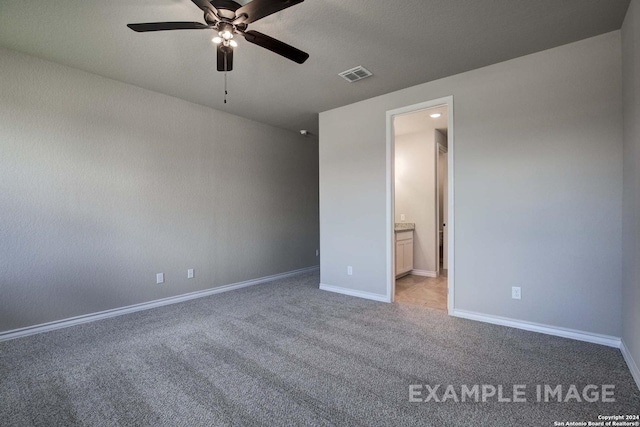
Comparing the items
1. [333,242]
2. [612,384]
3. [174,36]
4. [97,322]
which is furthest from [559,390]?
[97,322]

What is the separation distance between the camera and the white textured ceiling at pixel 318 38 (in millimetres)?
2154

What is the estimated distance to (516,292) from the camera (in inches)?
112

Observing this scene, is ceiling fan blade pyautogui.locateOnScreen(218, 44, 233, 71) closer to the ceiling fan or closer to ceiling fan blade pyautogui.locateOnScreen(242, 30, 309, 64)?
the ceiling fan

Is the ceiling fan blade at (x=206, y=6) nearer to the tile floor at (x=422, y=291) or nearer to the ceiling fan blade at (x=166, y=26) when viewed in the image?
the ceiling fan blade at (x=166, y=26)

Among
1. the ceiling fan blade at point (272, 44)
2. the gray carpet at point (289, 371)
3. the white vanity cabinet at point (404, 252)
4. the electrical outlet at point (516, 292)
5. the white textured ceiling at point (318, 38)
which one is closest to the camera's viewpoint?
the gray carpet at point (289, 371)

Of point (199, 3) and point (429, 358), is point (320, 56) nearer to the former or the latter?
point (199, 3)

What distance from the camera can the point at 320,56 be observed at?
2809mm

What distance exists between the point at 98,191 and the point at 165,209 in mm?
721

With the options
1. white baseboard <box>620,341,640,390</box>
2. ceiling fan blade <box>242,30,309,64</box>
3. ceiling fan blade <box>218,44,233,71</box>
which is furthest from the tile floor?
ceiling fan blade <box>218,44,233,71</box>

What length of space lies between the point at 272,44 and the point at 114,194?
251cm

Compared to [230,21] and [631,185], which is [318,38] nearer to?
[230,21]

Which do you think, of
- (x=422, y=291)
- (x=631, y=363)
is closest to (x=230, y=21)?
(x=631, y=363)

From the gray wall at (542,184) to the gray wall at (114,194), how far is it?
9.06 ft

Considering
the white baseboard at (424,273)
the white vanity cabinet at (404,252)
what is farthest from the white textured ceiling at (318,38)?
the white baseboard at (424,273)
